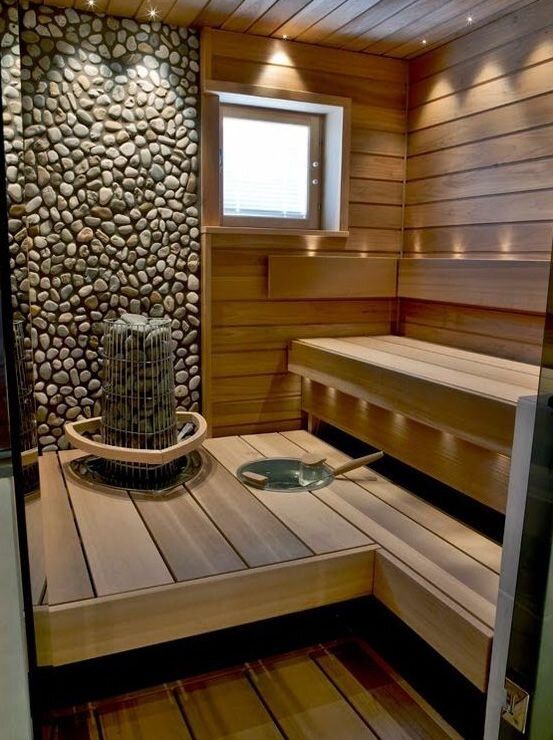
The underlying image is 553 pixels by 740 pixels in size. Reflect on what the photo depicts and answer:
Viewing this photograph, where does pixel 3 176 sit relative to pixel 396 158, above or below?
below

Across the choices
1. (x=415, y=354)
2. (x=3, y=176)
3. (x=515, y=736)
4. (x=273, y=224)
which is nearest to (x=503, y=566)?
(x=515, y=736)

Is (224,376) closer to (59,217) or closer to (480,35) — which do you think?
(59,217)

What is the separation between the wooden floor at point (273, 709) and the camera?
Result: 65.6 inches

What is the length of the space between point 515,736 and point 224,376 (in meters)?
2.44

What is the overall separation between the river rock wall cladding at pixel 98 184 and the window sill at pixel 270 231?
0.13 meters

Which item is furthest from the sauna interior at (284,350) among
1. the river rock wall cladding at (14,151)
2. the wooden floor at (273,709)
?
the river rock wall cladding at (14,151)

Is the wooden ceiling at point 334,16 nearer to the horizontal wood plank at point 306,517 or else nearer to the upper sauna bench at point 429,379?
the upper sauna bench at point 429,379

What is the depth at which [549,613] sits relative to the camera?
0.95 m

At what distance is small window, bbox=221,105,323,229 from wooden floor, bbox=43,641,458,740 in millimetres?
2209

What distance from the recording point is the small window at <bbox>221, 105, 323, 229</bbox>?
3.18m

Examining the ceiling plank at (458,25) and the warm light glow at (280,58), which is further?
the warm light glow at (280,58)

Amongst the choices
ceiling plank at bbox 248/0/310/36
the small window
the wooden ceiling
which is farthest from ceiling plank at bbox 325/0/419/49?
the small window

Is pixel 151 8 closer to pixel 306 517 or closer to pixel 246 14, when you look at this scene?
pixel 246 14

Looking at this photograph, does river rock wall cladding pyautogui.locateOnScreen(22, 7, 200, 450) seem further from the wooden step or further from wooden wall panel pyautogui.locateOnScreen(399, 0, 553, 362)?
the wooden step
